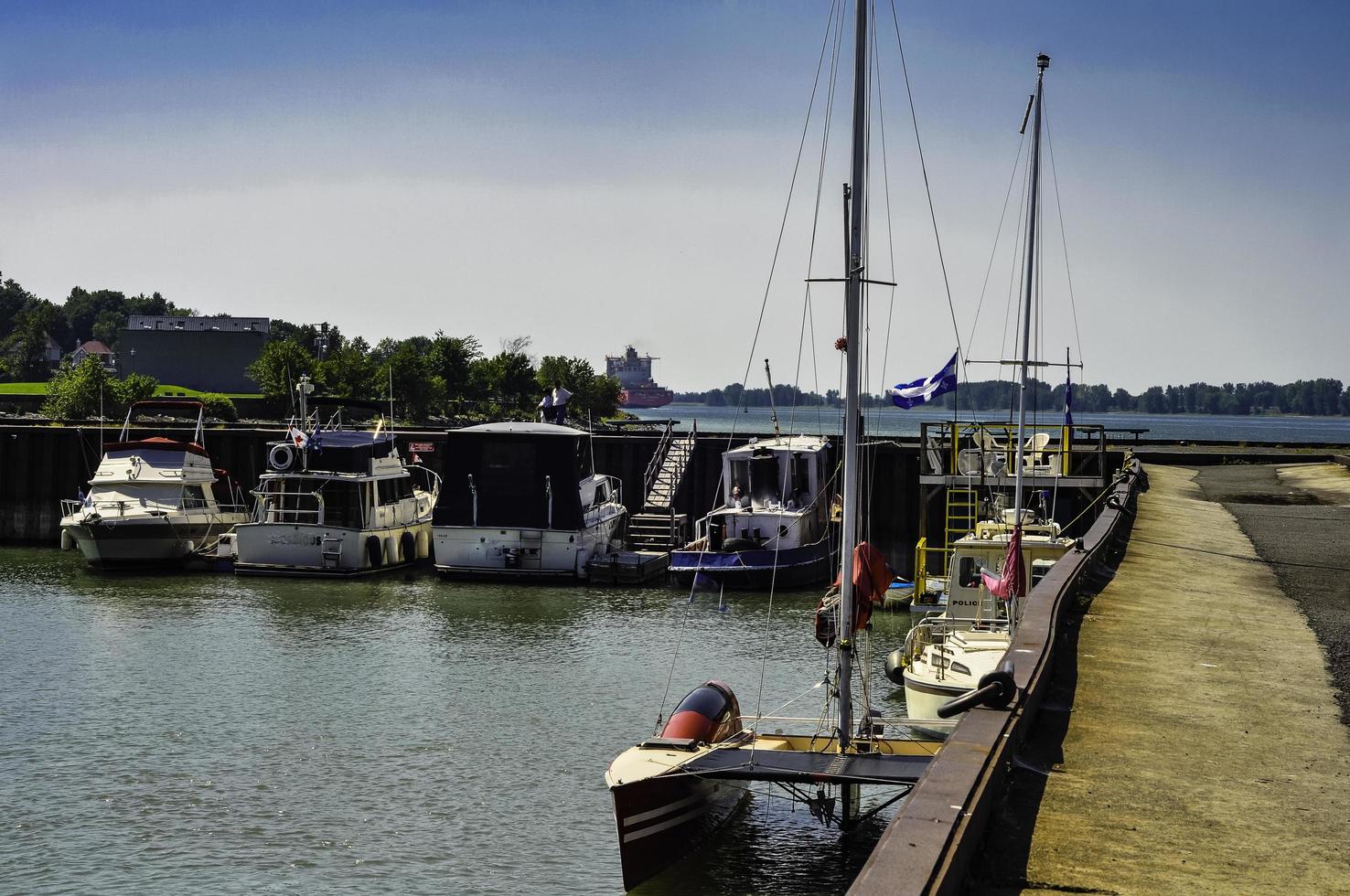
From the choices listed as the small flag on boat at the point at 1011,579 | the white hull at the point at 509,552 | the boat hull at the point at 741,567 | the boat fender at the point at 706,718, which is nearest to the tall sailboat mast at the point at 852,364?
the boat fender at the point at 706,718

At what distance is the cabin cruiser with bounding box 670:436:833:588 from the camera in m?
37.6

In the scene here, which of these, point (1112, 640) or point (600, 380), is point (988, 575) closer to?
point (1112, 640)

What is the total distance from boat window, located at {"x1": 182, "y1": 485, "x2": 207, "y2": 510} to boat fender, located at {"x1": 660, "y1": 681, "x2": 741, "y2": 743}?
31044mm

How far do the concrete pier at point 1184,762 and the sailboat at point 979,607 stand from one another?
218 cm

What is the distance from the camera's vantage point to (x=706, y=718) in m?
15.5

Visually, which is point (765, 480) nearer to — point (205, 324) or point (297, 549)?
point (297, 549)

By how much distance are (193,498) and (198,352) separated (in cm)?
9728

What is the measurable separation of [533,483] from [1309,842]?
3244cm

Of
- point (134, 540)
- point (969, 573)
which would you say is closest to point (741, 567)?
point (969, 573)

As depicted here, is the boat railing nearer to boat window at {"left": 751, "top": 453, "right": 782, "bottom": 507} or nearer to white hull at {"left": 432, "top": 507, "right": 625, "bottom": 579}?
boat window at {"left": 751, "top": 453, "right": 782, "bottom": 507}

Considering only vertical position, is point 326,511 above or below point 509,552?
above

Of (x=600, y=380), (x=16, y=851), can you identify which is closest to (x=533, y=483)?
(x=16, y=851)

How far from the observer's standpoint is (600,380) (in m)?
132

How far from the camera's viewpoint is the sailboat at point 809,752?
44.1 feet
